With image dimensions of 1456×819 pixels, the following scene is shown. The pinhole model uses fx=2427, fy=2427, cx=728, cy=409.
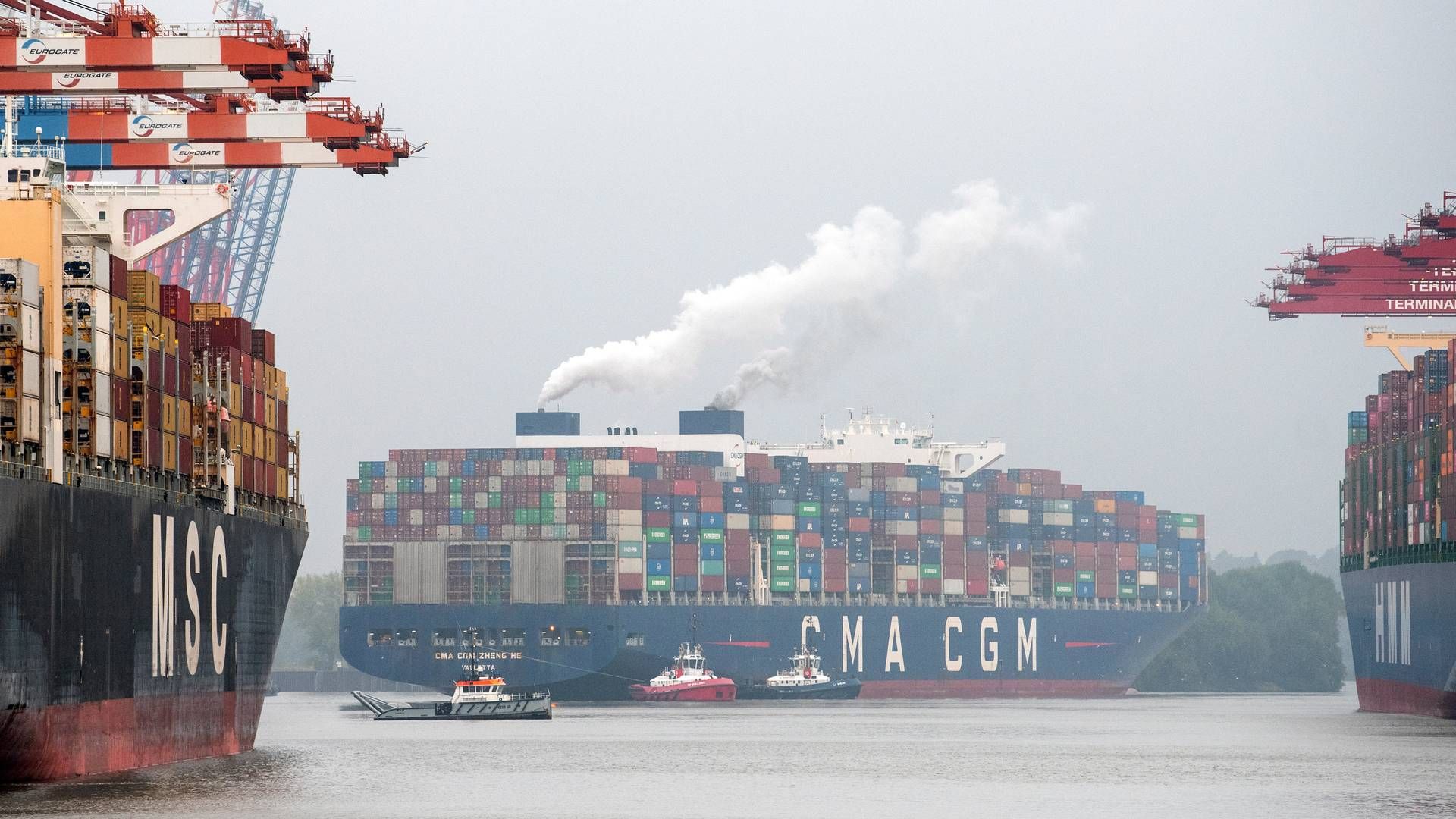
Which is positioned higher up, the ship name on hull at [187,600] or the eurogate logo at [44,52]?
the eurogate logo at [44,52]

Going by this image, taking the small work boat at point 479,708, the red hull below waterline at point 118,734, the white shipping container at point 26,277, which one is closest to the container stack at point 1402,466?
the small work boat at point 479,708

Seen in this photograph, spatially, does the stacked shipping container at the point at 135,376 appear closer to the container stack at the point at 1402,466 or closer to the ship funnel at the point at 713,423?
the container stack at the point at 1402,466

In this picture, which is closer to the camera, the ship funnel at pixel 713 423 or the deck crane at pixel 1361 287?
the deck crane at pixel 1361 287

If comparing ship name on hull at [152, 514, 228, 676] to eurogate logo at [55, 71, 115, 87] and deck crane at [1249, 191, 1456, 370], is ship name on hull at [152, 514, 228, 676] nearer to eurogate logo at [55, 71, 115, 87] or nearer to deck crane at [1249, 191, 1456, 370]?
eurogate logo at [55, 71, 115, 87]

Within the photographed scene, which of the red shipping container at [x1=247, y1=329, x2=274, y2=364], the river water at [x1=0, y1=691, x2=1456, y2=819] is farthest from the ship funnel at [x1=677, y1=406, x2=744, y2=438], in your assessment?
the red shipping container at [x1=247, y1=329, x2=274, y2=364]

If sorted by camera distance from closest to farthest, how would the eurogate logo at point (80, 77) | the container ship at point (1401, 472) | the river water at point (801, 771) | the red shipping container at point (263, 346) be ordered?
the river water at point (801, 771), the eurogate logo at point (80, 77), the red shipping container at point (263, 346), the container ship at point (1401, 472)

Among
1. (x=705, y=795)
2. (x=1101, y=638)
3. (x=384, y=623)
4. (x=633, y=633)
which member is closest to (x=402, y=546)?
(x=384, y=623)

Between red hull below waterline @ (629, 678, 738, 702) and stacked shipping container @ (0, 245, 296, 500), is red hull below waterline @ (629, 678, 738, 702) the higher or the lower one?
the lower one

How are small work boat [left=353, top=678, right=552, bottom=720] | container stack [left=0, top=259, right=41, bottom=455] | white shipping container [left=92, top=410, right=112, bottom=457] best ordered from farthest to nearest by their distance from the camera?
small work boat [left=353, top=678, right=552, bottom=720]
white shipping container [left=92, top=410, right=112, bottom=457]
container stack [left=0, top=259, right=41, bottom=455]
